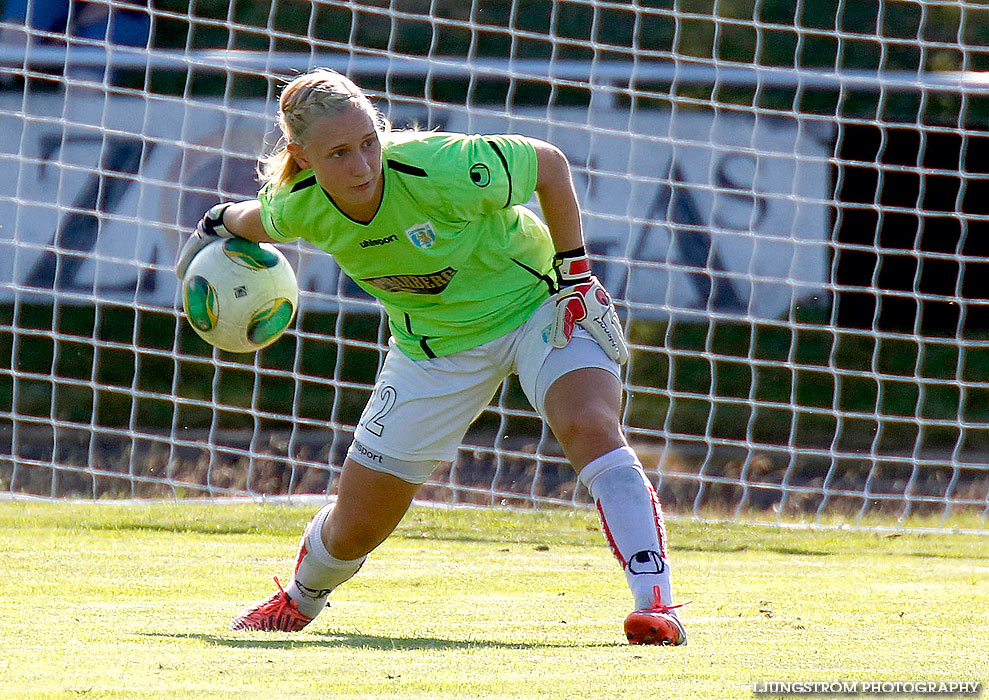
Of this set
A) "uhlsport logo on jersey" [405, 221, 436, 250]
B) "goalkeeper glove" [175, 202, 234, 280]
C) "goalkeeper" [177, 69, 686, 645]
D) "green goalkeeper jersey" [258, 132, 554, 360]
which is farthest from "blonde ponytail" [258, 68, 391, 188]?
"goalkeeper glove" [175, 202, 234, 280]

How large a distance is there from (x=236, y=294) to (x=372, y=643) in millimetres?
1209

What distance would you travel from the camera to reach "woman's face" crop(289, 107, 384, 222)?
3.32 metres

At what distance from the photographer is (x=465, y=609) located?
405cm

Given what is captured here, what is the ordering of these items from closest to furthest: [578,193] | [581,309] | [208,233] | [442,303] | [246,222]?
1. [581,309]
2. [442,303]
3. [246,222]
4. [208,233]
5. [578,193]

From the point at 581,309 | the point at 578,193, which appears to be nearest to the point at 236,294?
the point at 581,309

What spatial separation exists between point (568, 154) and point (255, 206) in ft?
17.2

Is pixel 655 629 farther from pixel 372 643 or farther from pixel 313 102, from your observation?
pixel 313 102

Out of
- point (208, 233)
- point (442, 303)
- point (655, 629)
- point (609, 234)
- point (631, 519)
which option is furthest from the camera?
point (609, 234)

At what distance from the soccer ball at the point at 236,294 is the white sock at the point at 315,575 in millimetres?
650

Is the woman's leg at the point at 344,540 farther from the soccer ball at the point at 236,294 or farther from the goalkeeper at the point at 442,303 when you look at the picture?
the soccer ball at the point at 236,294

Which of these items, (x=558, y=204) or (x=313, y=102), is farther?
(x=558, y=204)

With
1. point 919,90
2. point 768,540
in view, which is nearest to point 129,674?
point 768,540

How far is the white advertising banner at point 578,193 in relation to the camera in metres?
8.86

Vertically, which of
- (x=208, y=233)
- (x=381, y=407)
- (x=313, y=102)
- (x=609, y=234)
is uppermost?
(x=313, y=102)
